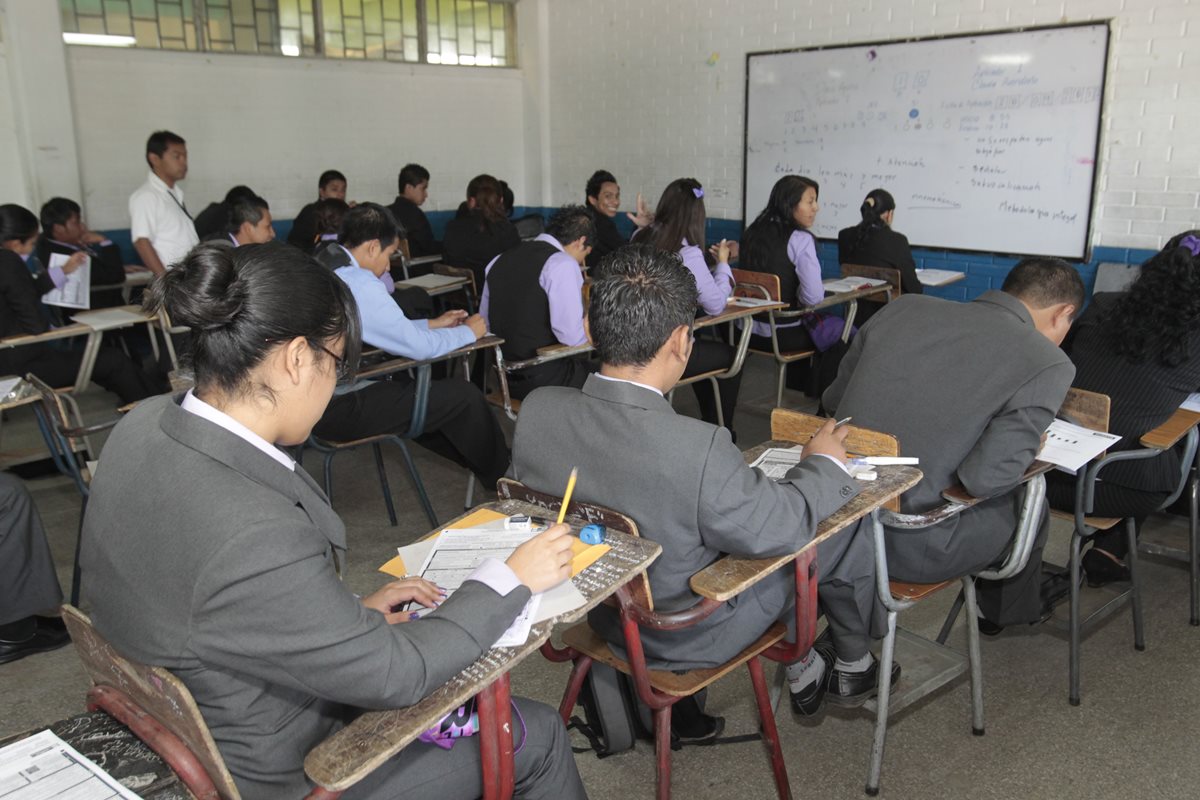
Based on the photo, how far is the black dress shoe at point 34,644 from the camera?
2.64 m

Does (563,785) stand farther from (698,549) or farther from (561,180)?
(561,180)

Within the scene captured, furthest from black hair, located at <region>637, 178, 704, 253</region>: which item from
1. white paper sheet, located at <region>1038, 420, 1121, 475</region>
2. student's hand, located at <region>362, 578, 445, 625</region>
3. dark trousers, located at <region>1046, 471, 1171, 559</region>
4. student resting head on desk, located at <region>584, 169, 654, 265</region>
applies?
student's hand, located at <region>362, 578, 445, 625</region>

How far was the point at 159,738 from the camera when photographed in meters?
1.13

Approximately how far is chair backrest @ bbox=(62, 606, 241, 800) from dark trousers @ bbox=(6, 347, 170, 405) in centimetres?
318

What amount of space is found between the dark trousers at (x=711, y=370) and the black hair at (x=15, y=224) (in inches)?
119

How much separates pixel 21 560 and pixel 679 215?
2852mm

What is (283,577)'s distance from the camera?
1056 millimetres

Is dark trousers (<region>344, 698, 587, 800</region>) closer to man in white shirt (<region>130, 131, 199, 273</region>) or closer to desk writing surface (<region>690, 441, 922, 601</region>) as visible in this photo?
desk writing surface (<region>690, 441, 922, 601</region>)

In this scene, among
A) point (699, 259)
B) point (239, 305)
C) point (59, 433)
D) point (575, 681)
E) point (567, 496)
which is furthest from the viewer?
point (699, 259)

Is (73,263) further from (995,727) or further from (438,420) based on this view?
(995,727)

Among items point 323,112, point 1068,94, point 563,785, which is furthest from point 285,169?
point 563,785

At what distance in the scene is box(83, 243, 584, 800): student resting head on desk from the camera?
1.06m

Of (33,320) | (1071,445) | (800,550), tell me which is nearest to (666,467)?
(800,550)

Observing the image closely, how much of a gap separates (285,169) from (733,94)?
3.25 meters
